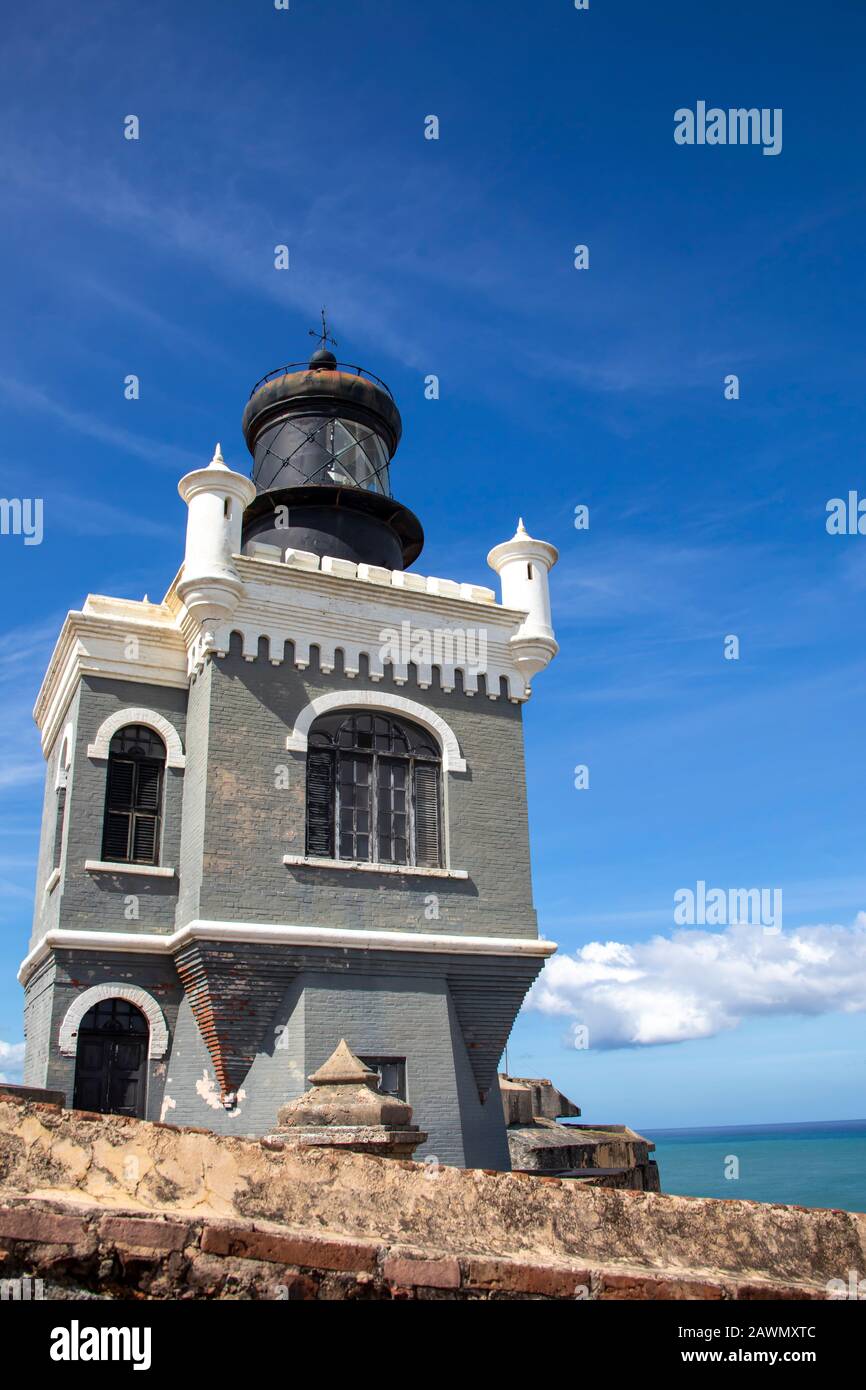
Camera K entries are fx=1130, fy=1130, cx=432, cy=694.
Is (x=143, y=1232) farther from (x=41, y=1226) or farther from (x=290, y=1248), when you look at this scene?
(x=290, y=1248)

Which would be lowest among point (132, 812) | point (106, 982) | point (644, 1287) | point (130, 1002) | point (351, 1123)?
point (644, 1287)

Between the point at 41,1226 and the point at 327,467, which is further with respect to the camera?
the point at 327,467

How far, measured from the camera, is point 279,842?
16062 mm

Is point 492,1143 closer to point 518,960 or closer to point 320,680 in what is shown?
point 518,960

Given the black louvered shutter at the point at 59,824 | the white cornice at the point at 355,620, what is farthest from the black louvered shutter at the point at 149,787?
the white cornice at the point at 355,620

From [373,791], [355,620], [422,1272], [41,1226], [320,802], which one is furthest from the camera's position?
[355,620]

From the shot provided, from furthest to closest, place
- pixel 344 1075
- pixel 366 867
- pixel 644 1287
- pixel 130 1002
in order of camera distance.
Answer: pixel 366 867 < pixel 130 1002 < pixel 344 1075 < pixel 644 1287

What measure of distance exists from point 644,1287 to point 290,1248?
2.21 meters

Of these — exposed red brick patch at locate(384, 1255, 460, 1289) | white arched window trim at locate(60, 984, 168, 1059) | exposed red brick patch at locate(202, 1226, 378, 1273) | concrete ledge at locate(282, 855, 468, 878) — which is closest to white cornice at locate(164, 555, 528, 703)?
concrete ledge at locate(282, 855, 468, 878)

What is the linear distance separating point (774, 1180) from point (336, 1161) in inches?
4641

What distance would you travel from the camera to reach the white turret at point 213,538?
656 inches

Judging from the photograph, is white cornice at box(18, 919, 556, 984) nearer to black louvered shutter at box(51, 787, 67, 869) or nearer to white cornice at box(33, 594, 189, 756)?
black louvered shutter at box(51, 787, 67, 869)

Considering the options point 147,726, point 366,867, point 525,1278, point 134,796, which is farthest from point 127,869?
point 525,1278

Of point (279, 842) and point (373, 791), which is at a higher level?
point (373, 791)
